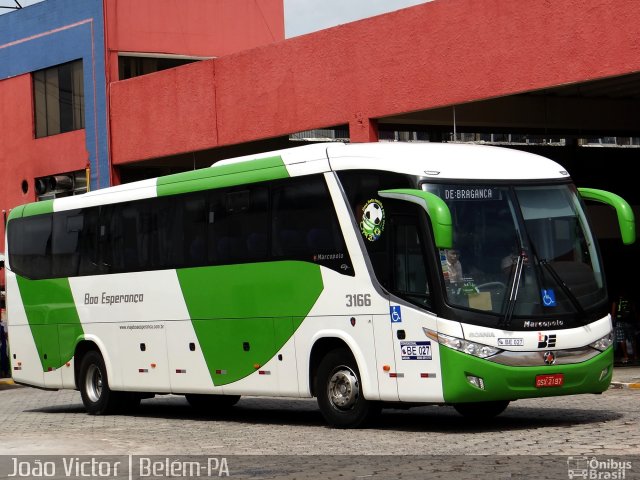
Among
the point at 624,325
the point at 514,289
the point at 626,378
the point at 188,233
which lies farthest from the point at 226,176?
the point at 624,325

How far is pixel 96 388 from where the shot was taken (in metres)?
21.2

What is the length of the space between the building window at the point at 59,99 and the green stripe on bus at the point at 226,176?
57.0 feet

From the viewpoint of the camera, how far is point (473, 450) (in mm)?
12797

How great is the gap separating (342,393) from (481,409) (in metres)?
1.84

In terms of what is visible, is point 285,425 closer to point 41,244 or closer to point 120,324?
point 120,324

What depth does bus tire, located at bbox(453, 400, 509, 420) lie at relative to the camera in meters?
16.3

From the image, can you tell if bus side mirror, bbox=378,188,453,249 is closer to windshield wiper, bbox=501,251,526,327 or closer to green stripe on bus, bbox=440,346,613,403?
windshield wiper, bbox=501,251,526,327

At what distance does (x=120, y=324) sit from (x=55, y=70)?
18267 mm

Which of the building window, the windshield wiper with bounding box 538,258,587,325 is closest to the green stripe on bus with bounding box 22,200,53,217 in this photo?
the windshield wiper with bounding box 538,258,587,325

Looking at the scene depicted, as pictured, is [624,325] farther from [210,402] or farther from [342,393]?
[342,393]

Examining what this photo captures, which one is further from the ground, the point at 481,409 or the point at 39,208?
the point at 39,208

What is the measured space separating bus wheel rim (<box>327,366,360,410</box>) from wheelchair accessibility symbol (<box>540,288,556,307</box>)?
2440 mm

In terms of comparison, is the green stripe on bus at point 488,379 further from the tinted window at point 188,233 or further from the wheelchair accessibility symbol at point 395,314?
the tinted window at point 188,233

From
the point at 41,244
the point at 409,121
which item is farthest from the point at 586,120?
the point at 41,244
